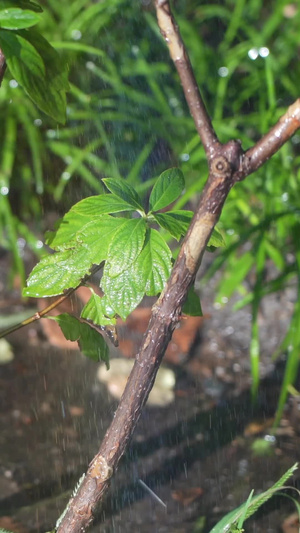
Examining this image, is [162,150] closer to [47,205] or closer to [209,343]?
[47,205]

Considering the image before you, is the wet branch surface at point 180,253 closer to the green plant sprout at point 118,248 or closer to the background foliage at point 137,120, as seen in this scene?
the green plant sprout at point 118,248

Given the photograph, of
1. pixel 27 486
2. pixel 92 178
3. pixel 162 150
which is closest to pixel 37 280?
pixel 27 486

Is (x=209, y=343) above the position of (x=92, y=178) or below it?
below

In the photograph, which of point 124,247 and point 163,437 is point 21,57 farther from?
point 163,437

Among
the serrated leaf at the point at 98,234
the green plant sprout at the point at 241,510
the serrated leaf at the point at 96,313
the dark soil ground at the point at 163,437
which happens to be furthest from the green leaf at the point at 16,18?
the dark soil ground at the point at 163,437

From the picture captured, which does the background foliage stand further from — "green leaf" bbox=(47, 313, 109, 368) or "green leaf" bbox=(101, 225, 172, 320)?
"green leaf" bbox=(101, 225, 172, 320)

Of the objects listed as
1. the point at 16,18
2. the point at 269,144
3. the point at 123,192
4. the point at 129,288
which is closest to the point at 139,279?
the point at 129,288

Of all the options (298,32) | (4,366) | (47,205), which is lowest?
(4,366)
